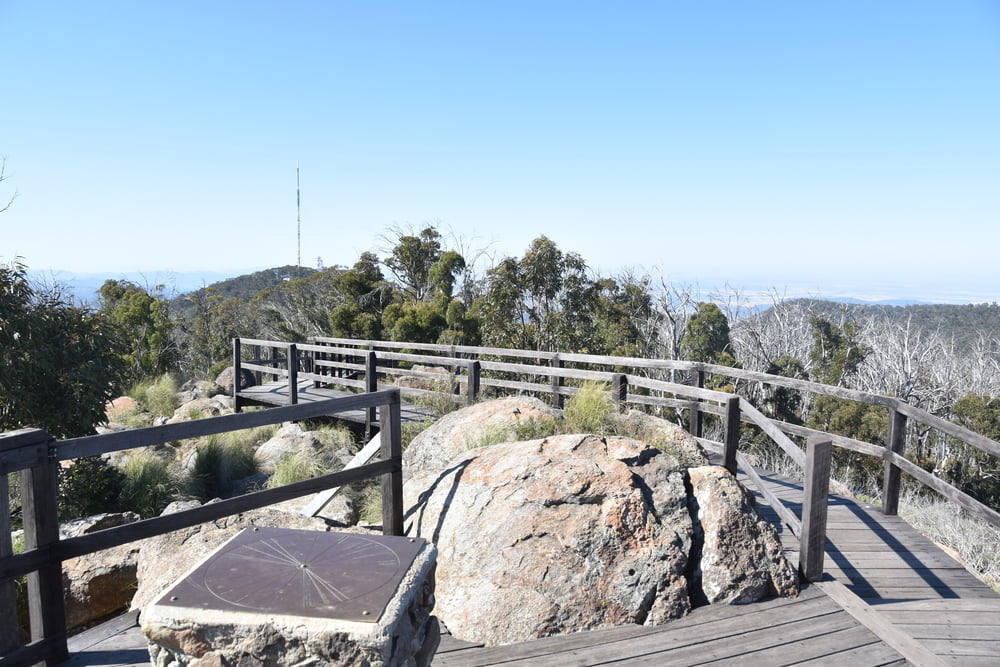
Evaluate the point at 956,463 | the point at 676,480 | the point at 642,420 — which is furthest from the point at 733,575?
the point at 956,463

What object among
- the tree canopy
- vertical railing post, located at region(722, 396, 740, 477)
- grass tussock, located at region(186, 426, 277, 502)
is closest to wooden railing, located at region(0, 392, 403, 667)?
vertical railing post, located at region(722, 396, 740, 477)

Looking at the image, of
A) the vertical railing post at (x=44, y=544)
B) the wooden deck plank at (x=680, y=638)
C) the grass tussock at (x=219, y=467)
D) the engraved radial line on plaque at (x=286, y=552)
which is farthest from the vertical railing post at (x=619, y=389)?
the grass tussock at (x=219, y=467)

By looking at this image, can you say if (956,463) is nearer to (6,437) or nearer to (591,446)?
(591,446)

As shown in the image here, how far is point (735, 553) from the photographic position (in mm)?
3934

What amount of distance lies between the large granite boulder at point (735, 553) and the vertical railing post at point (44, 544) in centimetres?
354

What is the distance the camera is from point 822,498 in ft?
13.1

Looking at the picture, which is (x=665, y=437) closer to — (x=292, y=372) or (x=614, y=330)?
(x=292, y=372)

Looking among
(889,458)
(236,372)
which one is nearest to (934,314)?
(889,458)

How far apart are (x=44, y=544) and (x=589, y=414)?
169 inches

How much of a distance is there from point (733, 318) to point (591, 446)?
1852cm

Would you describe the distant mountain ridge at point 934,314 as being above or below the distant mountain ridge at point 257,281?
below

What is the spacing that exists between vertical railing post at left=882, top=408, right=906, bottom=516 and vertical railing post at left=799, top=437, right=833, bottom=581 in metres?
1.96

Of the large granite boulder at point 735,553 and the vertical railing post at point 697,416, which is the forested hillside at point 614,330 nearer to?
the vertical railing post at point 697,416

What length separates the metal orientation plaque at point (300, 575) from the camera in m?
2.32
